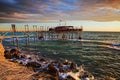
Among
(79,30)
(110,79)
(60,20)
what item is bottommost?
(110,79)

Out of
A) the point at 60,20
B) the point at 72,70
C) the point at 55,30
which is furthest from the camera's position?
the point at 60,20

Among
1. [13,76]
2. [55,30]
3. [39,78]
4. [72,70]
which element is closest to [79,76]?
[72,70]

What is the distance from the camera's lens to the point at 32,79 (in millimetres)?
11430

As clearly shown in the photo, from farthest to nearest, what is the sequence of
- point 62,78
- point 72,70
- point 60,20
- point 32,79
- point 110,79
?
point 60,20, point 72,70, point 110,79, point 62,78, point 32,79

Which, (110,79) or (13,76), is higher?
(13,76)

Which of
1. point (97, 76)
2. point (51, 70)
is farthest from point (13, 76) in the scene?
point (97, 76)

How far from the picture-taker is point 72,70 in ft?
55.7

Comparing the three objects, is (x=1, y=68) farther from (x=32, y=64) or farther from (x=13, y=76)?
(x=32, y=64)

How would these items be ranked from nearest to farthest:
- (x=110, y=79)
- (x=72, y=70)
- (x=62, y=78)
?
1. (x=62, y=78)
2. (x=110, y=79)
3. (x=72, y=70)

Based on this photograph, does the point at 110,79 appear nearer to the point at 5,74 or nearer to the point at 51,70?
the point at 51,70

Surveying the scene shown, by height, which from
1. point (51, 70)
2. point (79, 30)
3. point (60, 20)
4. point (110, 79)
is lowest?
point (110, 79)

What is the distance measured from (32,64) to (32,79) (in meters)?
5.70

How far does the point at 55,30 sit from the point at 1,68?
176 ft

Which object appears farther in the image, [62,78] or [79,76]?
[79,76]
